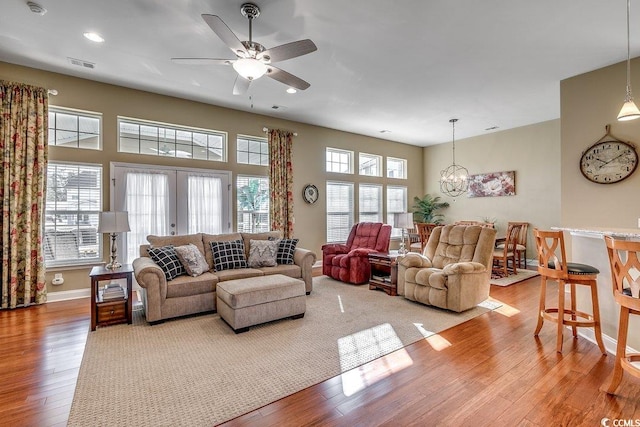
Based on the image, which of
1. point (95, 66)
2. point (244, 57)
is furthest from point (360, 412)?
point (95, 66)

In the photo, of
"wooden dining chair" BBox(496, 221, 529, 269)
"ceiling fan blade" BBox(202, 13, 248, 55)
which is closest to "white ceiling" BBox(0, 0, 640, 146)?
"ceiling fan blade" BBox(202, 13, 248, 55)

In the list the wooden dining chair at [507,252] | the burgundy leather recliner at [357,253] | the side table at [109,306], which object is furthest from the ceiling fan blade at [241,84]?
the wooden dining chair at [507,252]

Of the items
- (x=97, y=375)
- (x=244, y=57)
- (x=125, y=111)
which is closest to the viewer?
(x=97, y=375)

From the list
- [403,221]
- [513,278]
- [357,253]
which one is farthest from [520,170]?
[357,253]

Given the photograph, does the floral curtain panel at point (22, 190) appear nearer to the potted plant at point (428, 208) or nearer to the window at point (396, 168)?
the window at point (396, 168)

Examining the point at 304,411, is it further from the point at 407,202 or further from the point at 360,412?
the point at 407,202

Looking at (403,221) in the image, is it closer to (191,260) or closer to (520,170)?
(191,260)

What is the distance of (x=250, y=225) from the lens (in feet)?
20.6

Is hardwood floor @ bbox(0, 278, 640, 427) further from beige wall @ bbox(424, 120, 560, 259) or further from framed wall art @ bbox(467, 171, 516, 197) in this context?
framed wall art @ bbox(467, 171, 516, 197)

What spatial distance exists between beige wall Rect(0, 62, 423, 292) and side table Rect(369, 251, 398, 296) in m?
2.10

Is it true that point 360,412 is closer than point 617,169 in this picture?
Yes

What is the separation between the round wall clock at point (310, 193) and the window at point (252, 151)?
105cm

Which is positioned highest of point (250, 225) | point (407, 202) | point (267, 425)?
point (407, 202)

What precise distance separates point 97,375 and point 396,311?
3157 millimetres
